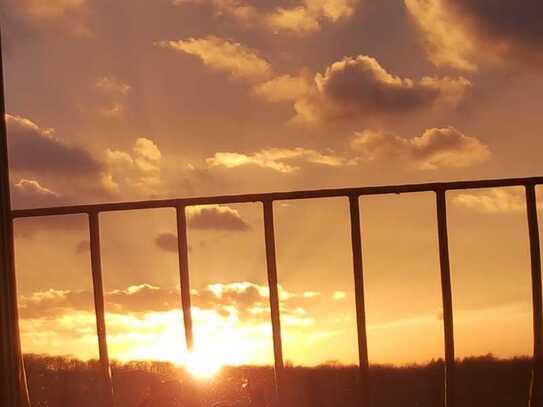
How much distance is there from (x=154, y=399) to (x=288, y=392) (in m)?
0.47

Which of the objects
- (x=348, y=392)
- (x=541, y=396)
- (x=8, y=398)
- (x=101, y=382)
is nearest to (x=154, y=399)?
(x=101, y=382)

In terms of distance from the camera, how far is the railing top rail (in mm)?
2570

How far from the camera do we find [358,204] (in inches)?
103

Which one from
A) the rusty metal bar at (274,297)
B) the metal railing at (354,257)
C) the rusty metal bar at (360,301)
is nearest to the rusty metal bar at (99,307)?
the metal railing at (354,257)

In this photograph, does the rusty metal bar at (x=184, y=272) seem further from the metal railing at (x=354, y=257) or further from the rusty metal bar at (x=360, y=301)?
the rusty metal bar at (x=360, y=301)

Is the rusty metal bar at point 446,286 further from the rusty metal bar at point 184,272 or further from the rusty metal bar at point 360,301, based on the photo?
the rusty metal bar at point 184,272

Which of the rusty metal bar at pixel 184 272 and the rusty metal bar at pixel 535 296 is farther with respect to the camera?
the rusty metal bar at pixel 535 296

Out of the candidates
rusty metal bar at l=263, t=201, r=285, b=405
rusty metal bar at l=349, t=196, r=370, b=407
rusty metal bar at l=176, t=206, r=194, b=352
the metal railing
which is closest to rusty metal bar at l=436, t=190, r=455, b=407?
the metal railing

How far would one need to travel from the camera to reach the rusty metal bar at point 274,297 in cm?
251

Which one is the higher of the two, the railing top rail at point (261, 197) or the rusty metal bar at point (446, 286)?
the railing top rail at point (261, 197)

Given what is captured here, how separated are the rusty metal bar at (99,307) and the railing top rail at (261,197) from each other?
6 cm

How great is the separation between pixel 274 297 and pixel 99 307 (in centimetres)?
54

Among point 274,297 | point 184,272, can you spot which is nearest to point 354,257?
point 274,297

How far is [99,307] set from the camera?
263 cm
